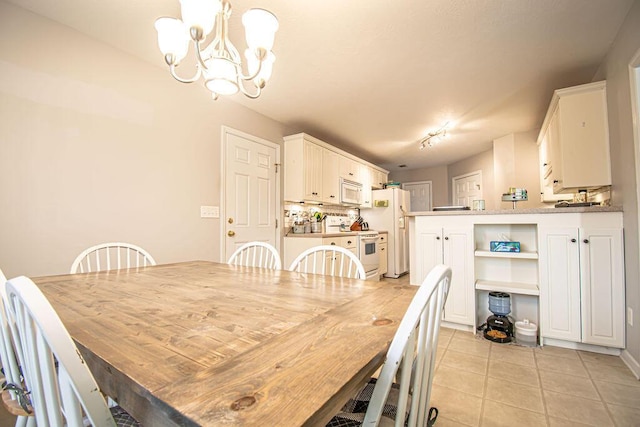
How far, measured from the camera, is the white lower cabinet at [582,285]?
1.96 metres

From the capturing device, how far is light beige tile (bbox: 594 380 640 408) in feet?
4.92

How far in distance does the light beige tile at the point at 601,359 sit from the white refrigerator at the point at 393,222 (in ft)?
10.2

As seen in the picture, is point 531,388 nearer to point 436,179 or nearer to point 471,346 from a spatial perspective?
point 471,346

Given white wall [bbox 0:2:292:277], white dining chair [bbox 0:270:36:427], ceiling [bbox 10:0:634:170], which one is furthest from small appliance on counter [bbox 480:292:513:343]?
white dining chair [bbox 0:270:36:427]

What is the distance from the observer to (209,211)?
283cm

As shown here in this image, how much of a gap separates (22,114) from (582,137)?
4.06 meters

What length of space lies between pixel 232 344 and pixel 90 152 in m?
2.17

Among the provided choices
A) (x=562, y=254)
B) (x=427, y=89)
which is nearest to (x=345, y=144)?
(x=427, y=89)

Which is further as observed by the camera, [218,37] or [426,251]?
[426,251]

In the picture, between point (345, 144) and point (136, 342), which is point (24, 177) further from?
point (345, 144)

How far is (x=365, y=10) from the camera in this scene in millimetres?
1796

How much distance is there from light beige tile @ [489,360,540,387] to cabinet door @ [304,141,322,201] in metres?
2.64

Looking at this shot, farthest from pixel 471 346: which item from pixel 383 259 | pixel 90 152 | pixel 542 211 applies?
pixel 90 152

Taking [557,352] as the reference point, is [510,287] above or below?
above
